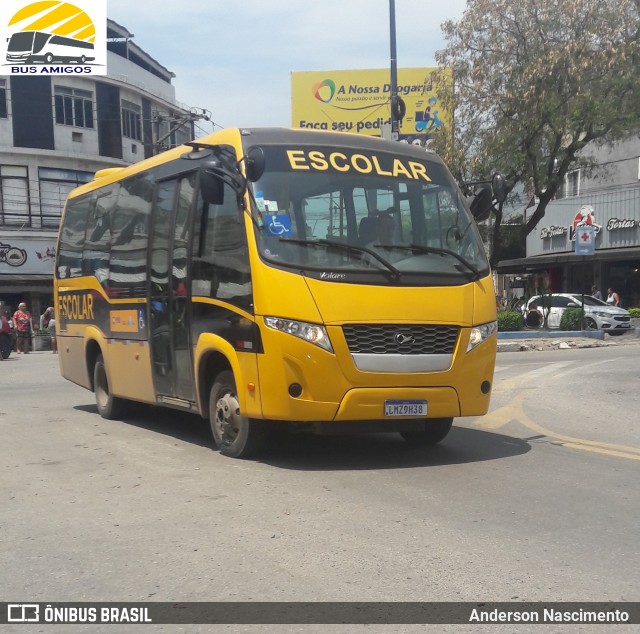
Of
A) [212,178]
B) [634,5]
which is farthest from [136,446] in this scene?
[634,5]

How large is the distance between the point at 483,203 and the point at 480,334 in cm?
167

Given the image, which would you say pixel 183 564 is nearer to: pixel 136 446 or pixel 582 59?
pixel 136 446

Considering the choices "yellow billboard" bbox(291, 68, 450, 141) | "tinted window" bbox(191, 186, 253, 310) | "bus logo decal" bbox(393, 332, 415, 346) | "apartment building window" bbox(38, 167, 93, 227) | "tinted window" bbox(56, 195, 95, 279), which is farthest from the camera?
"yellow billboard" bbox(291, 68, 450, 141)

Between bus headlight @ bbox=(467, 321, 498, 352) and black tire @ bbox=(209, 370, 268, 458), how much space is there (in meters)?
2.03

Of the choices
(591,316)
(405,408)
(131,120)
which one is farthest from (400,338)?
(131,120)

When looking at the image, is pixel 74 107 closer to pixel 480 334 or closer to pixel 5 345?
pixel 5 345

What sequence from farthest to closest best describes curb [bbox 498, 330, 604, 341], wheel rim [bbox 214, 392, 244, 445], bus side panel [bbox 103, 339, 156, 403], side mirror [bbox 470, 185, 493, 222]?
curb [bbox 498, 330, 604, 341], bus side panel [bbox 103, 339, 156, 403], side mirror [bbox 470, 185, 493, 222], wheel rim [bbox 214, 392, 244, 445]

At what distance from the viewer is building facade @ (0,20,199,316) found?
35.8m

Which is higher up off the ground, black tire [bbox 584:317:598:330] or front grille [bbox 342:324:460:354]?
front grille [bbox 342:324:460:354]

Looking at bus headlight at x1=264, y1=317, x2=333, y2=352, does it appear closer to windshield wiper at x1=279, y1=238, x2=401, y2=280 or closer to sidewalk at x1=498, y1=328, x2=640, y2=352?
windshield wiper at x1=279, y1=238, x2=401, y2=280

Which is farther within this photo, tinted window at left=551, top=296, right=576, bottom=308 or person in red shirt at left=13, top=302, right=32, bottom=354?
tinted window at left=551, top=296, right=576, bottom=308

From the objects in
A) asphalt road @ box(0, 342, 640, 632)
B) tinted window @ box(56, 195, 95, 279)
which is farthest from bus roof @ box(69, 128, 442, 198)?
tinted window @ box(56, 195, 95, 279)

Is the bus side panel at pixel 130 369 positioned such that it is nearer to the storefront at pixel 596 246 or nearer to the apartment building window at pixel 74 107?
the storefront at pixel 596 246

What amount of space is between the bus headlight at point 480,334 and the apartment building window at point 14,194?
32.1m
